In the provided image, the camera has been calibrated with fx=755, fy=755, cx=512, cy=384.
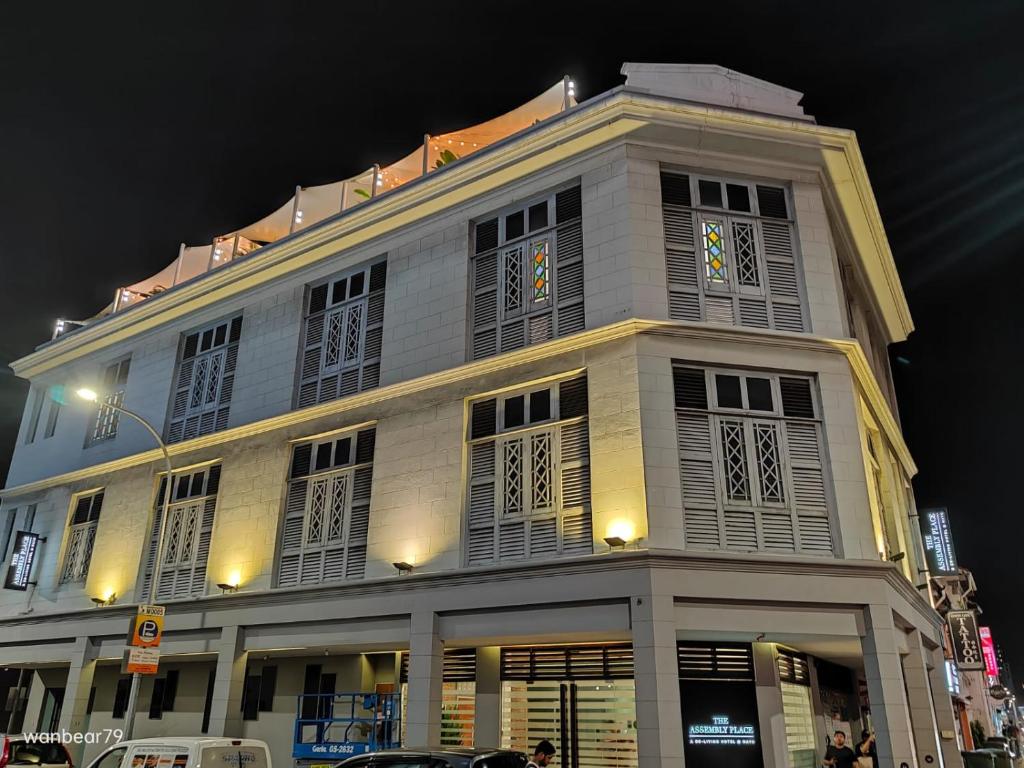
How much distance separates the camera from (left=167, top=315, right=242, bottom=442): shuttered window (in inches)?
959

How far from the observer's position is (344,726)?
19.1 meters

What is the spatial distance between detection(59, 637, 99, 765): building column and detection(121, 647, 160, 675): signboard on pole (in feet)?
27.1

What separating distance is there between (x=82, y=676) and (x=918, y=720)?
2267cm

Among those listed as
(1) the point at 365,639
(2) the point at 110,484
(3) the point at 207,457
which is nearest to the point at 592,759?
(1) the point at 365,639

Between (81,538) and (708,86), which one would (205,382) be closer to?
(81,538)

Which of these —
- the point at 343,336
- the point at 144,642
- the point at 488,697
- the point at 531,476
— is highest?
the point at 343,336

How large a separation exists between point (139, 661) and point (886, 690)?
15059mm

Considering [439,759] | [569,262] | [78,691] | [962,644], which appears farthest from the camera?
[962,644]

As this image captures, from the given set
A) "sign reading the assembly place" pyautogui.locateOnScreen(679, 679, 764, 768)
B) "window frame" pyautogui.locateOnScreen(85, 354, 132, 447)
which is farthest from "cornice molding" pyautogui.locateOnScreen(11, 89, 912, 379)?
"sign reading the assembly place" pyautogui.locateOnScreen(679, 679, 764, 768)

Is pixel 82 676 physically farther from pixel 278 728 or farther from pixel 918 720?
pixel 918 720

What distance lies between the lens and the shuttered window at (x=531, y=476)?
52.5 feet

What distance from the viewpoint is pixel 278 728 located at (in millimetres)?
20234

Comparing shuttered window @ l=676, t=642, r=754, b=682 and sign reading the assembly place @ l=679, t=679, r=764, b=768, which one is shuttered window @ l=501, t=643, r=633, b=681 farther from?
sign reading the assembly place @ l=679, t=679, r=764, b=768

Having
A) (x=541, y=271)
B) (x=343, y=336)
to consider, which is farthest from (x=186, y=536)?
(x=541, y=271)
